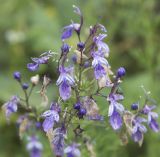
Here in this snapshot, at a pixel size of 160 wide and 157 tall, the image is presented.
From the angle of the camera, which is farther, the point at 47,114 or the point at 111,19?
the point at 111,19

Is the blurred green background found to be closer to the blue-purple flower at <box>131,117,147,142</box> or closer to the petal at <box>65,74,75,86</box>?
the blue-purple flower at <box>131,117,147,142</box>

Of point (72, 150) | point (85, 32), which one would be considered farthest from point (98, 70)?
point (85, 32)

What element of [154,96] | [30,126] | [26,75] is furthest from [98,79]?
[26,75]

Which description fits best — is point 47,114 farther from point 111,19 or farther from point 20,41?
point 20,41

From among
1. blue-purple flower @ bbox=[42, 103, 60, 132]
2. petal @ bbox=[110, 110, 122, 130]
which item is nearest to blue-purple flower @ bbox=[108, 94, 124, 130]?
petal @ bbox=[110, 110, 122, 130]

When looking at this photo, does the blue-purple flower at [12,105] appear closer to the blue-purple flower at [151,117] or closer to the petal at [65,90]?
the petal at [65,90]

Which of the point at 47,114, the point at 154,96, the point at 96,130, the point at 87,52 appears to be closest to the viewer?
the point at 47,114

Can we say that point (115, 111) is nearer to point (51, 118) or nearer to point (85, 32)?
point (51, 118)
